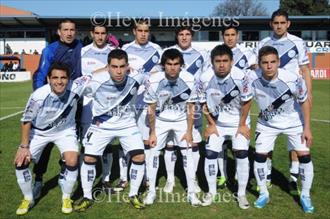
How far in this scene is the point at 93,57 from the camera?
5949 mm

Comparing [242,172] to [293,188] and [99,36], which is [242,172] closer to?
[293,188]

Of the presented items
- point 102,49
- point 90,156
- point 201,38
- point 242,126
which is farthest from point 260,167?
point 201,38

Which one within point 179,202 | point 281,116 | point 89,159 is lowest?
point 179,202

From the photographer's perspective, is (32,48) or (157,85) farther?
(32,48)

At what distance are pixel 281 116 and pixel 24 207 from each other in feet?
11.6

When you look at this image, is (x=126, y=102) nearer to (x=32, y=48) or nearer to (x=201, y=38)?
(x=201, y=38)

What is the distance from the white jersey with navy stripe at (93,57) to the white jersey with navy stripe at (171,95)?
3.25 ft

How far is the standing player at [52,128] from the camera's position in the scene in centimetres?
492

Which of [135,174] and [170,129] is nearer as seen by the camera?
[135,174]

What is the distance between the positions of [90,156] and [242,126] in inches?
80.5

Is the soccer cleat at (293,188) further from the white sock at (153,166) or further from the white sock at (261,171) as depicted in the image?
the white sock at (153,166)

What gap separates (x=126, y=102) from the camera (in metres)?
5.28

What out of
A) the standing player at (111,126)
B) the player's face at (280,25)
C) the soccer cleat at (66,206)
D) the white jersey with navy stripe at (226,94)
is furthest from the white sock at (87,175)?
the player's face at (280,25)

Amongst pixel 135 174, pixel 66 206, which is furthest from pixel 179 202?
pixel 66 206
